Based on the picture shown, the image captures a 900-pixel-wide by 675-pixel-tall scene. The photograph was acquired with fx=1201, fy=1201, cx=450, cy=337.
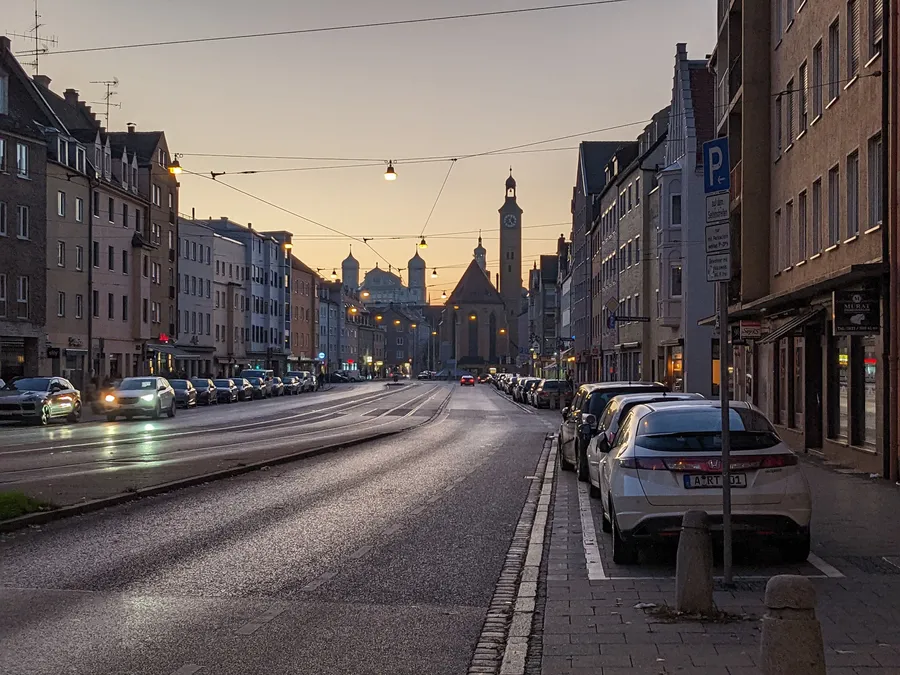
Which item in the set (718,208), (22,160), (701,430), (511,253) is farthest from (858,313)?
(511,253)

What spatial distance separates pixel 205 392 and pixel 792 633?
6072cm

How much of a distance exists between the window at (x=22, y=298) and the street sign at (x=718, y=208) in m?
49.1

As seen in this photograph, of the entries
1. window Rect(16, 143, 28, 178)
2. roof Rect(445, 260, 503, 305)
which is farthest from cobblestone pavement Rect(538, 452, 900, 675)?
roof Rect(445, 260, 503, 305)

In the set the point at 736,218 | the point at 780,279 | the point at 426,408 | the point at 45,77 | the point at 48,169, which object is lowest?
the point at 426,408

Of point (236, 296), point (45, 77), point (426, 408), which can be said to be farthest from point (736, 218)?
point (236, 296)

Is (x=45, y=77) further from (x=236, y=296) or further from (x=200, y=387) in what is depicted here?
(x=236, y=296)

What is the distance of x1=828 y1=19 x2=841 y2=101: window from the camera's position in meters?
22.8

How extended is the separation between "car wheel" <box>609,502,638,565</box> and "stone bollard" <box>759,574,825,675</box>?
5.23m

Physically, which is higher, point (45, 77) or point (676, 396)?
point (45, 77)

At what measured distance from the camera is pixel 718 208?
365 inches

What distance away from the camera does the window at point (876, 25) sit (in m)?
19.5

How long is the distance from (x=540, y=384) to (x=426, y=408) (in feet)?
24.2

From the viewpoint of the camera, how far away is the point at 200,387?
64.3 metres

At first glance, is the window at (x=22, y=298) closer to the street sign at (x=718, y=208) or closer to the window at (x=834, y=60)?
the window at (x=834, y=60)
